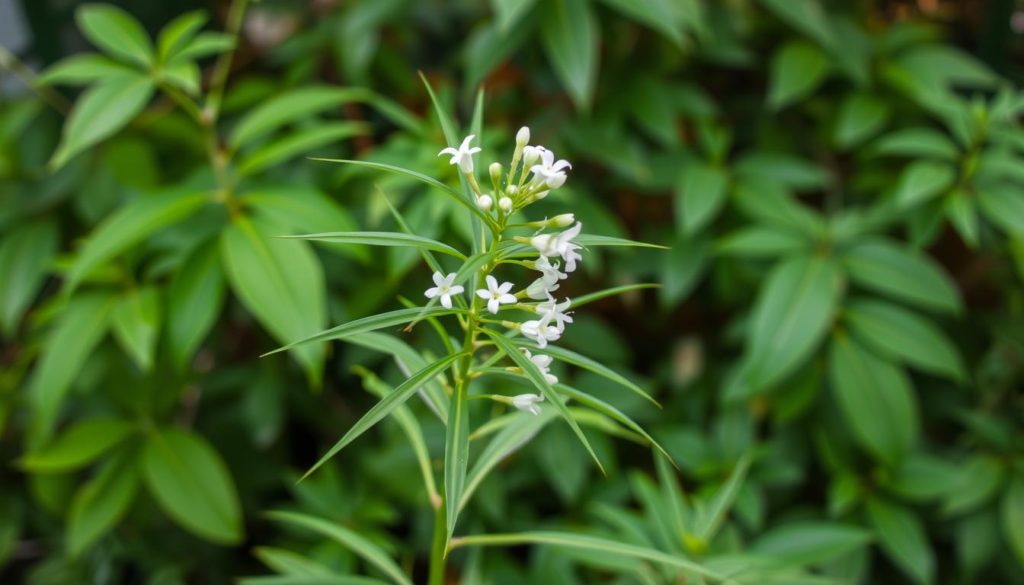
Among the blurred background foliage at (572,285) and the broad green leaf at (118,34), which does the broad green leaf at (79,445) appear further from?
the broad green leaf at (118,34)

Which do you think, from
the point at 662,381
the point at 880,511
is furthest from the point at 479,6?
the point at 880,511

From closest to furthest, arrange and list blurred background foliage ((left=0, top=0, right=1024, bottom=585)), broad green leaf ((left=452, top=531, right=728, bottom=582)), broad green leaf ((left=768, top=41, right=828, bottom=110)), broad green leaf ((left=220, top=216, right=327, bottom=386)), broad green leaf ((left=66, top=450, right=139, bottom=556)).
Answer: broad green leaf ((left=452, top=531, right=728, bottom=582)) → broad green leaf ((left=220, top=216, right=327, bottom=386)) → blurred background foliage ((left=0, top=0, right=1024, bottom=585)) → broad green leaf ((left=66, top=450, right=139, bottom=556)) → broad green leaf ((left=768, top=41, right=828, bottom=110))

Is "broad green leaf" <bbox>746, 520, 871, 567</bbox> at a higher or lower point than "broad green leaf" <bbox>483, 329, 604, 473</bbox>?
lower

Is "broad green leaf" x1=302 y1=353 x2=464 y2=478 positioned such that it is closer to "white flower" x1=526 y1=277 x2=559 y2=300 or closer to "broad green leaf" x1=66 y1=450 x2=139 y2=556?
"white flower" x1=526 y1=277 x2=559 y2=300

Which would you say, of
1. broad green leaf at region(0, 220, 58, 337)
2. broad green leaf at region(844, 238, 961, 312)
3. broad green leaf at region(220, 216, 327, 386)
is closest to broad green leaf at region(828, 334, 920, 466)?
broad green leaf at region(844, 238, 961, 312)

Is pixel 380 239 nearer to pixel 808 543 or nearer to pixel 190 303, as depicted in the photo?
pixel 190 303

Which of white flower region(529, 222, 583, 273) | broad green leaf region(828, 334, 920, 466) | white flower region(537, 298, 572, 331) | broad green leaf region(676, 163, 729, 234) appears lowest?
broad green leaf region(828, 334, 920, 466)
